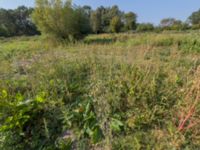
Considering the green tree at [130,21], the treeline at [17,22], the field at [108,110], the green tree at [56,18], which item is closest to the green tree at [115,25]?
the green tree at [130,21]

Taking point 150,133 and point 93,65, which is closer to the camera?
point 150,133

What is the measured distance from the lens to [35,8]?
13.0 metres

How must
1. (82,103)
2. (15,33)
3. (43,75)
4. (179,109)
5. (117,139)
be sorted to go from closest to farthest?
(117,139) < (179,109) < (82,103) < (43,75) < (15,33)

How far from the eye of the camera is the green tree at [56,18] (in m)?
12.6

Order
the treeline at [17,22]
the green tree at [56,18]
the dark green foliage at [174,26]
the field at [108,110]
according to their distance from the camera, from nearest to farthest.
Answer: the field at [108,110] → the green tree at [56,18] → the dark green foliage at [174,26] → the treeline at [17,22]

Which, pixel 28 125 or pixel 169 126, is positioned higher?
pixel 169 126

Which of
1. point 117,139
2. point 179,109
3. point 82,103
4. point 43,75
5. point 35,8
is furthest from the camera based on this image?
point 35,8

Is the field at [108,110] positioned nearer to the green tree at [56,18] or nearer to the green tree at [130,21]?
the green tree at [56,18]

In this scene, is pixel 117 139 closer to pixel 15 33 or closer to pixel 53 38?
pixel 53 38

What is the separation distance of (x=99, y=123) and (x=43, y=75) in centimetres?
151

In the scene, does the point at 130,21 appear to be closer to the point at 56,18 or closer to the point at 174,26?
the point at 174,26

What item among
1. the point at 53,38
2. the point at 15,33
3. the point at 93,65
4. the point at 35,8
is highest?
the point at 35,8

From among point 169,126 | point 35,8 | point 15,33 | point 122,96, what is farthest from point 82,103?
point 15,33

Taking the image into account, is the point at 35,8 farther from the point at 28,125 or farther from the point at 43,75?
the point at 28,125
